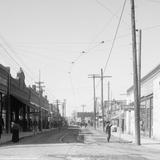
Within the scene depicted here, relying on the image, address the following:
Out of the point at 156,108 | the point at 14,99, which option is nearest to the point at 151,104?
the point at 156,108

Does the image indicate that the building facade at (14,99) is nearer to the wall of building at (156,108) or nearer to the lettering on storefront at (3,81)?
the lettering on storefront at (3,81)

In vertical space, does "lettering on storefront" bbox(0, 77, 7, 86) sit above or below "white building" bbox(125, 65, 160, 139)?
above

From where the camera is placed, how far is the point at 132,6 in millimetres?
32688

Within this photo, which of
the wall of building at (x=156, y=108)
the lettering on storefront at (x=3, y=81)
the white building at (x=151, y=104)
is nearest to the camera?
the wall of building at (x=156, y=108)

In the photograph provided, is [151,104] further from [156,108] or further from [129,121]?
[129,121]

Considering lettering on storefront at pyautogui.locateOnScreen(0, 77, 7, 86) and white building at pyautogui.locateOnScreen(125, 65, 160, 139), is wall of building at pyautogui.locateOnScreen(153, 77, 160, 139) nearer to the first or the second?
white building at pyautogui.locateOnScreen(125, 65, 160, 139)

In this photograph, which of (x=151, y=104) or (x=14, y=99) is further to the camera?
(x=14, y=99)

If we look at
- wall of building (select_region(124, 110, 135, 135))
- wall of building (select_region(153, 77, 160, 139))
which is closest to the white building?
wall of building (select_region(153, 77, 160, 139))

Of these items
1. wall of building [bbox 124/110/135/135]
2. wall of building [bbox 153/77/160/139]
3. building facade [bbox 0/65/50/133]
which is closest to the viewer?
wall of building [bbox 153/77/160/139]

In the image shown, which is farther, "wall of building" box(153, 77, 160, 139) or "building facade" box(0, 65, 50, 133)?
"building facade" box(0, 65, 50, 133)

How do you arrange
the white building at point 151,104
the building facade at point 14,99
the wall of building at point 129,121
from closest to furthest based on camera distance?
the white building at point 151,104, the building facade at point 14,99, the wall of building at point 129,121

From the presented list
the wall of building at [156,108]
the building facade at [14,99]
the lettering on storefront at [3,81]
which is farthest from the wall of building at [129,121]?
the wall of building at [156,108]

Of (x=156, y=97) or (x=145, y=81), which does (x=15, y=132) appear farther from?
(x=145, y=81)

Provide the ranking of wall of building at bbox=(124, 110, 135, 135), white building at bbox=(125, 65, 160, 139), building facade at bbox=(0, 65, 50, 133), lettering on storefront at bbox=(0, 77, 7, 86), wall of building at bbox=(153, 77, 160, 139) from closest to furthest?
wall of building at bbox=(153, 77, 160, 139) < white building at bbox=(125, 65, 160, 139) < lettering on storefront at bbox=(0, 77, 7, 86) < building facade at bbox=(0, 65, 50, 133) < wall of building at bbox=(124, 110, 135, 135)
